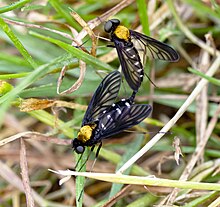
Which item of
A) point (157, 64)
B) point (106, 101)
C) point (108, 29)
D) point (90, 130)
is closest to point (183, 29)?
point (157, 64)

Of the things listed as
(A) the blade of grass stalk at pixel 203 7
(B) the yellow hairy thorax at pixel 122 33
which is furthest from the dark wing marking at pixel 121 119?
(A) the blade of grass stalk at pixel 203 7

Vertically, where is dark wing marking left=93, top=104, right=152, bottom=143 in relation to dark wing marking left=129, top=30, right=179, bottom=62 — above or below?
below

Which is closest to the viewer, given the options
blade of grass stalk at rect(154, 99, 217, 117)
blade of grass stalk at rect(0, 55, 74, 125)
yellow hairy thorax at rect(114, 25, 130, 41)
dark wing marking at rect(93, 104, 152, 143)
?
blade of grass stalk at rect(0, 55, 74, 125)

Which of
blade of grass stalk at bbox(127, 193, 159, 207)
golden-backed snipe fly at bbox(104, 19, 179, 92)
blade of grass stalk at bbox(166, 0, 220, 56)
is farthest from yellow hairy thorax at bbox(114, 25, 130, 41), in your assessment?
blade of grass stalk at bbox(127, 193, 159, 207)

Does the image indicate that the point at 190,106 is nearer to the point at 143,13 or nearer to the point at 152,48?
the point at 152,48

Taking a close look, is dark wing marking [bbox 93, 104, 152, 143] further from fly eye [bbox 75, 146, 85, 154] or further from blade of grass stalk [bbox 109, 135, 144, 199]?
blade of grass stalk [bbox 109, 135, 144, 199]

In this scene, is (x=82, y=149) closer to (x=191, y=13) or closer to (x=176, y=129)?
(x=176, y=129)
